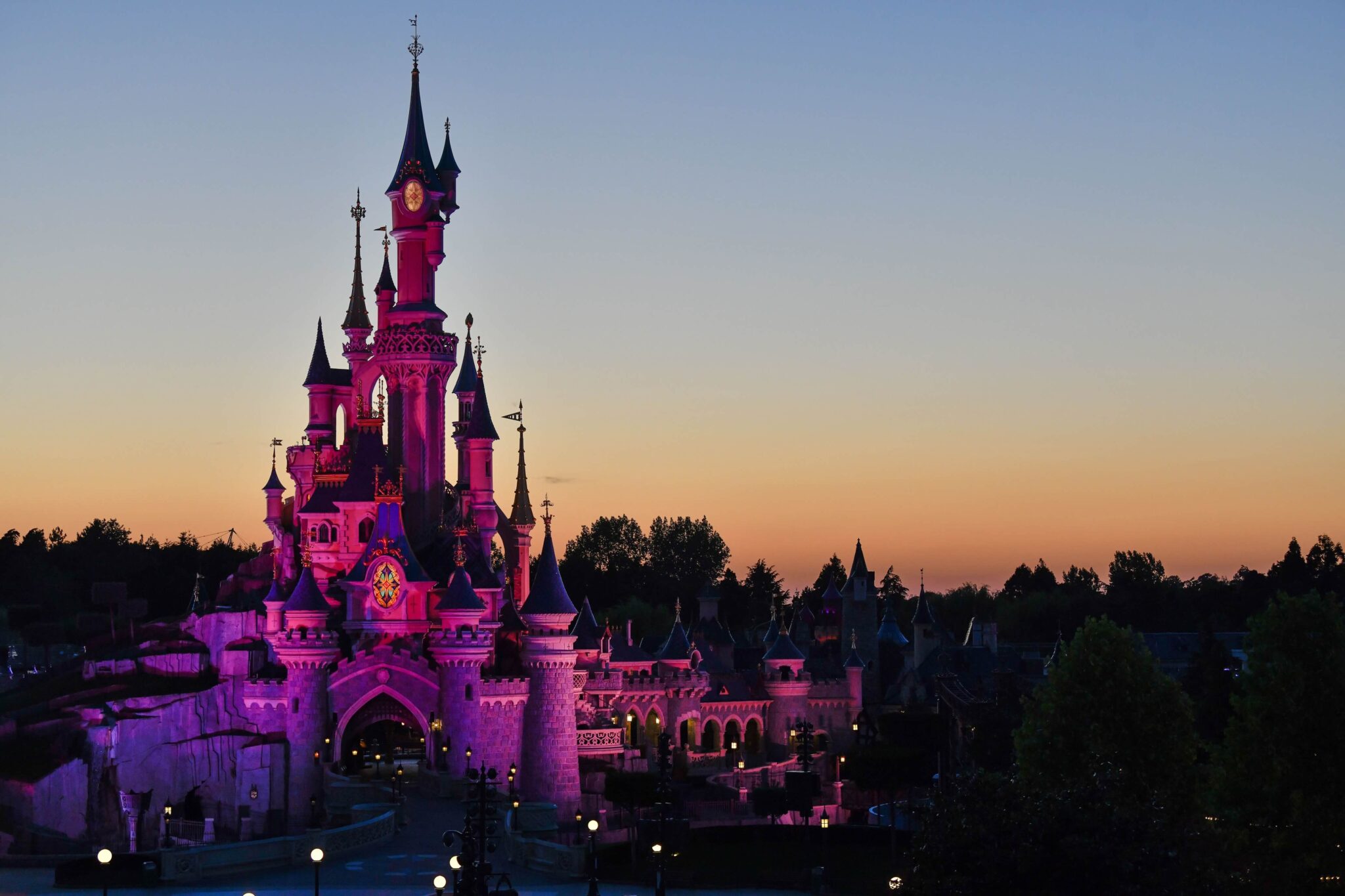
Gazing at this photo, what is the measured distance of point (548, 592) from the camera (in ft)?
202

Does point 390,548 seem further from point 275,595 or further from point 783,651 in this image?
point 783,651

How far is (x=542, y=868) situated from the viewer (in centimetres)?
4456

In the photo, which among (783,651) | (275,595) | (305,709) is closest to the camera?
(305,709)

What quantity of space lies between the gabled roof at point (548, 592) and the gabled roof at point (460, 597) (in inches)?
70.5

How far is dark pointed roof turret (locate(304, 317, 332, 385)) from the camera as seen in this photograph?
76.5 meters

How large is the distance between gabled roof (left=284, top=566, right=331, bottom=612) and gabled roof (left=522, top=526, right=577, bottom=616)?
658 cm

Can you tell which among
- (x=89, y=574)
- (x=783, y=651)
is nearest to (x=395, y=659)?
(x=783, y=651)

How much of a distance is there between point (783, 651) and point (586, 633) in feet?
27.7

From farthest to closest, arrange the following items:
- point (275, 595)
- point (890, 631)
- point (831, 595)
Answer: point (831, 595) < point (890, 631) < point (275, 595)

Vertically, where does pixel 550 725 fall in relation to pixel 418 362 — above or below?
below

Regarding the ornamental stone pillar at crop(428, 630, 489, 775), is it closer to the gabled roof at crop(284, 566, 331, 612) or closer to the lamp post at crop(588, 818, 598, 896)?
the gabled roof at crop(284, 566, 331, 612)

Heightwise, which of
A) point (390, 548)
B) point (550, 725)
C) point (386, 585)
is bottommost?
point (550, 725)

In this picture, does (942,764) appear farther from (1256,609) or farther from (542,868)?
(1256,609)

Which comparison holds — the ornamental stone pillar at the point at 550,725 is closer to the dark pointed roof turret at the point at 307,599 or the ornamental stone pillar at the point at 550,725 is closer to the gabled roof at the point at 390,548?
the gabled roof at the point at 390,548
